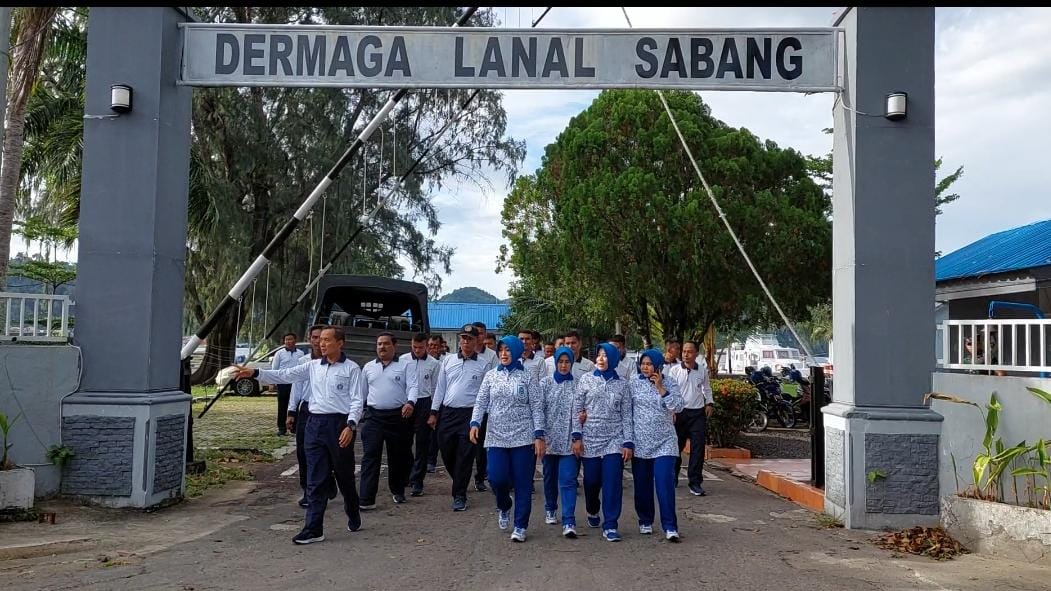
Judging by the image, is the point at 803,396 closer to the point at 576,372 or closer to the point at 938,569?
the point at 576,372

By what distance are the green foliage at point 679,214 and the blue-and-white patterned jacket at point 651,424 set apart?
40.4 ft

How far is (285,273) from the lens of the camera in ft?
81.5

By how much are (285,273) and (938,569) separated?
20.9 metres

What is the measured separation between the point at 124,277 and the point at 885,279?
296 inches

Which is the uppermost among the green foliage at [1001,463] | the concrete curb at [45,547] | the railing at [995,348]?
the railing at [995,348]

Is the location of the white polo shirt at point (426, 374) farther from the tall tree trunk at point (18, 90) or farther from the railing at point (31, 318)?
the tall tree trunk at point (18, 90)

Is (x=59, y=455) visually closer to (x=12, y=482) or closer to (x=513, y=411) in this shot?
(x=12, y=482)

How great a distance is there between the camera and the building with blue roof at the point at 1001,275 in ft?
41.5

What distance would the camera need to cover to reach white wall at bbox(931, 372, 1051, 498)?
7.19 metres

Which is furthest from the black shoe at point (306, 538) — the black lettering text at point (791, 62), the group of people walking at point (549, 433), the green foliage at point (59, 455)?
the black lettering text at point (791, 62)

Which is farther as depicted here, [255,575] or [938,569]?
[938,569]

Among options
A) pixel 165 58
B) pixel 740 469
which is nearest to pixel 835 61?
pixel 740 469

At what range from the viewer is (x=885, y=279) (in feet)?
27.6

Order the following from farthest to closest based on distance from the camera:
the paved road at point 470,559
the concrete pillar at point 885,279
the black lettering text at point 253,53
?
1. the black lettering text at point 253,53
2. the concrete pillar at point 885,279
3. the paved road at point 470,559
